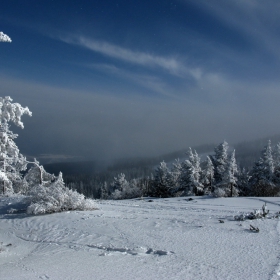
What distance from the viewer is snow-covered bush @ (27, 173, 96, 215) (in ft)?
49.6

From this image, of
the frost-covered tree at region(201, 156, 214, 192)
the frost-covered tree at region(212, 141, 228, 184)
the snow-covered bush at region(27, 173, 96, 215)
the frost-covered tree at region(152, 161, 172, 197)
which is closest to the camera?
the snow-covered bush at region(27, 173, 96, 215)

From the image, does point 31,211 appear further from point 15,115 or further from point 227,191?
point 227,191

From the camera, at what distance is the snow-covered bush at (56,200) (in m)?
15.1

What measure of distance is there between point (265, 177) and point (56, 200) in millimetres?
39217

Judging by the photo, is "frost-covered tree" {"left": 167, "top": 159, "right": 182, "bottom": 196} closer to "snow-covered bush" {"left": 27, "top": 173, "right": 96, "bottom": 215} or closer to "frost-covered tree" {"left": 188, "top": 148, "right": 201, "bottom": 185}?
"frost-covered tree" {"left": 188, "top": 148, "right": 201, "bottom": 185}

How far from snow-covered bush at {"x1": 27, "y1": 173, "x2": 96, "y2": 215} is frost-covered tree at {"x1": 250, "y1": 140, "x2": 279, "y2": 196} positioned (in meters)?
37.0

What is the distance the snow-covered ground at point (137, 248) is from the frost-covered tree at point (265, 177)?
36427 millimetres

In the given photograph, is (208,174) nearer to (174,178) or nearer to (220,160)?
(220,160)

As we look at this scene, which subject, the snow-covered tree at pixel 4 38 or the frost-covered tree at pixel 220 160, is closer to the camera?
the snow-covered tree at pixel 4 38

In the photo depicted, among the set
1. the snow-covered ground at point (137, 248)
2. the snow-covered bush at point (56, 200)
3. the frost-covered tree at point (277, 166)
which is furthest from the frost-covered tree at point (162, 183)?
the snow-covered ground at point (137, 248)

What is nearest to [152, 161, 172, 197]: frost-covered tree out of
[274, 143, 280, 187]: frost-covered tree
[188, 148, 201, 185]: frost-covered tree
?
[188, 148, 201, 185]: frost-covered tree

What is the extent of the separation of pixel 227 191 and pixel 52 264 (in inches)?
1562

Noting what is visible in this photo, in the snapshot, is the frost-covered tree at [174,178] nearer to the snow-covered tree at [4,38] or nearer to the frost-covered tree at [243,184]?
the frost-covered tree at [243,184]

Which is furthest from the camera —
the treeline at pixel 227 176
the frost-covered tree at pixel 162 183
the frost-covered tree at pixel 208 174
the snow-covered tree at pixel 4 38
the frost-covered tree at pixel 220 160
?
the frost-covered tree at pixel 162 183
